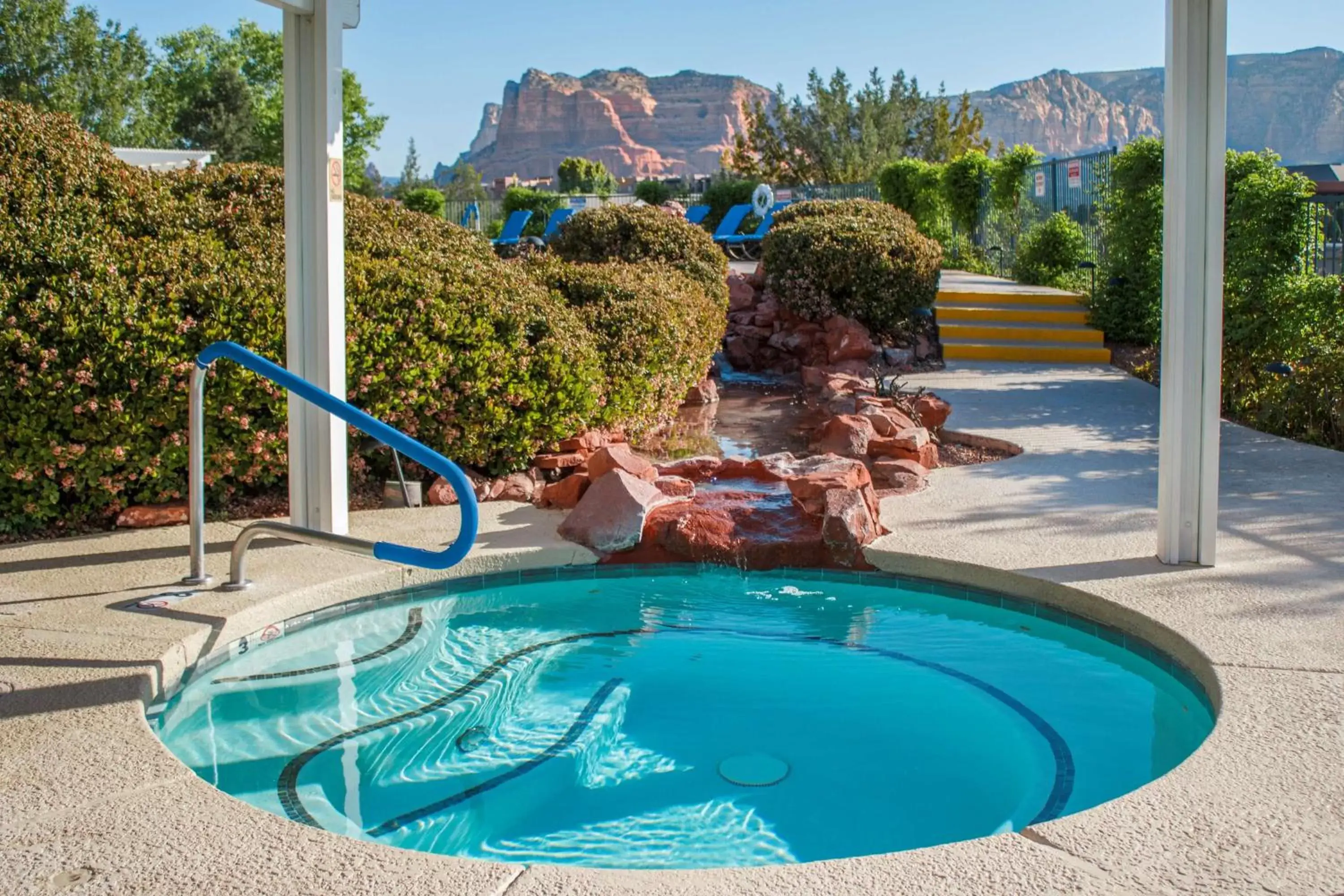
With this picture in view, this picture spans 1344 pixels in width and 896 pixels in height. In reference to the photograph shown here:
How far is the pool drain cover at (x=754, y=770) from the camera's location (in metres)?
3.79

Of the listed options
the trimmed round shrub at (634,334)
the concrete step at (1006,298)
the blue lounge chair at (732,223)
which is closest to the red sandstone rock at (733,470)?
the trimmed round shrub at (634,334)

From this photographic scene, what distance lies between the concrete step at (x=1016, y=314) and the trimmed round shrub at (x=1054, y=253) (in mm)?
2260

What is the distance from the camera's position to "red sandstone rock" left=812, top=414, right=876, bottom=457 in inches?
307

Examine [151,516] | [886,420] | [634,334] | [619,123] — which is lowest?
[151,516]

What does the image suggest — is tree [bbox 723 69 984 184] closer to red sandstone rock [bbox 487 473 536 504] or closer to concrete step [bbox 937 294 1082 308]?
concrete step [bbox 937 294 1082 308]

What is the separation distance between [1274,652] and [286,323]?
4.30 metres

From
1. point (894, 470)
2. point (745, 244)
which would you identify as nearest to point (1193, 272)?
point (894, 470)

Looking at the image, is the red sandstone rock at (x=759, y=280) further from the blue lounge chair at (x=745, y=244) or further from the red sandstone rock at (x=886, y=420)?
the blue lounge chair at (x=745, y=244)

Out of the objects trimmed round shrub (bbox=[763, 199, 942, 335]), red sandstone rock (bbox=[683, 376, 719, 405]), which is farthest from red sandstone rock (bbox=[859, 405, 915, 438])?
trimmed round shrub (bbox=[763, 199, 942, 335])

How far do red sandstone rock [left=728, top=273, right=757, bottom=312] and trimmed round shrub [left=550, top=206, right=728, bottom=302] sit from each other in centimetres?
142

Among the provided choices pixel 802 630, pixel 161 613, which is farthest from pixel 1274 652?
pixel 161 613

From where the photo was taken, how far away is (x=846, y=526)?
5.66 metres

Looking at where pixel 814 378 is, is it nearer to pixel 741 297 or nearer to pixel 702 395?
pixel 702 395

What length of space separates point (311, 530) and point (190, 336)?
1.88 m
